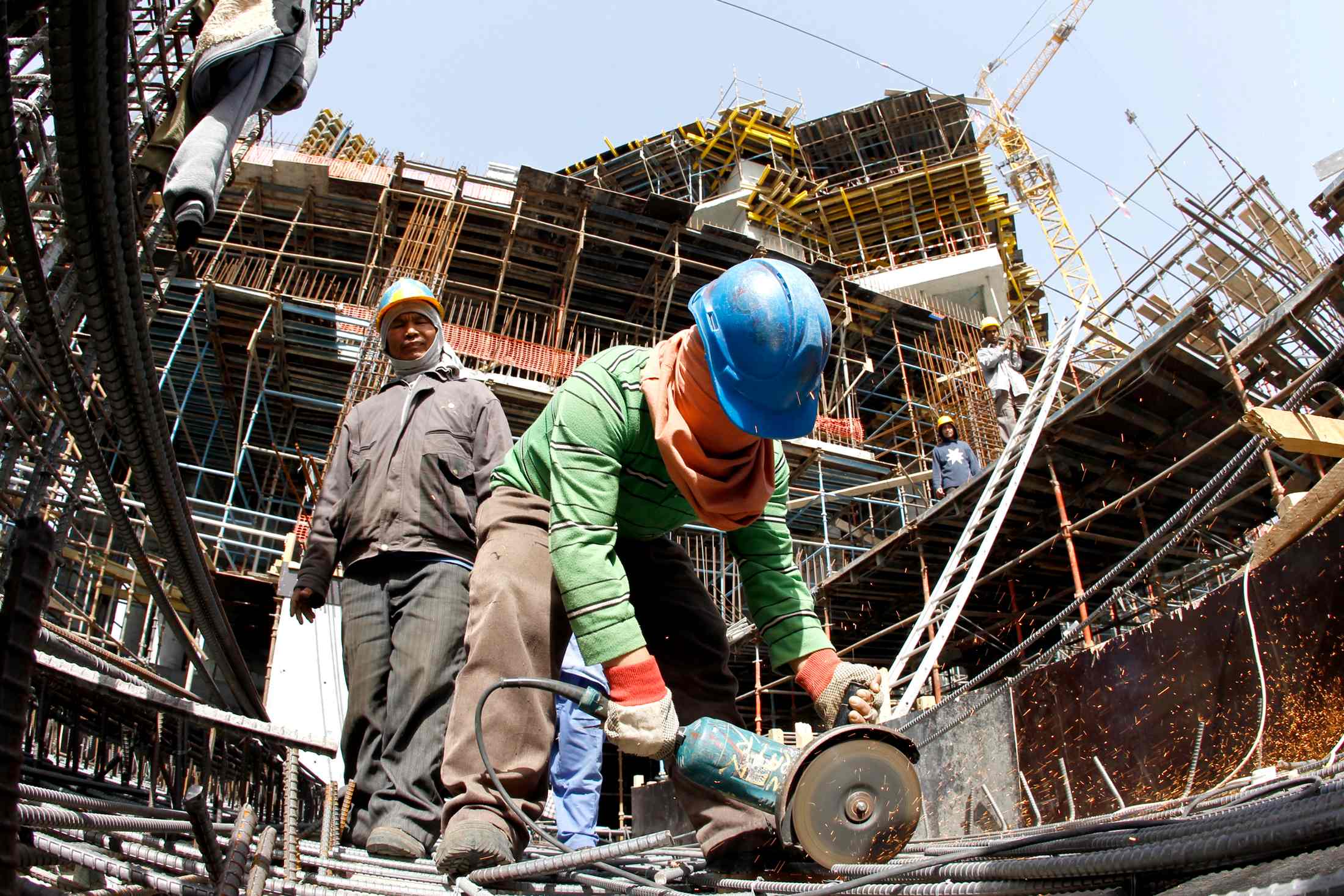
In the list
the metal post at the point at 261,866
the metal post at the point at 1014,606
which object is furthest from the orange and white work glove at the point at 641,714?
the metal post at the point at 1014,606

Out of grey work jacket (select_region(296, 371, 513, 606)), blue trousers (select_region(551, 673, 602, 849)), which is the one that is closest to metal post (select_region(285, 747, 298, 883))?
grey work jacket (select_region(296, 371, 513, 606))

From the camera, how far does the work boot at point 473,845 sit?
2.11 metres

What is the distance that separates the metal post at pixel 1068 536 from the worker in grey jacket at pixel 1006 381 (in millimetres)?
1522

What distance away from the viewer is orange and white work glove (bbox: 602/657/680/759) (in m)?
2.15

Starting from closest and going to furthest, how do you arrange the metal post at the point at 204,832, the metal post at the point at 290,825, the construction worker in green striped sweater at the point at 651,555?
the metal post at the point at 204,832 < the metal post at the point at 290,825 < the construction worker in green striped sweater at the point at 651,555

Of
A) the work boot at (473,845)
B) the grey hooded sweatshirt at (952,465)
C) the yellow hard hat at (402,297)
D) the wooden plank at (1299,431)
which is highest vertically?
the grey hooded sweatshirt at (952,465)

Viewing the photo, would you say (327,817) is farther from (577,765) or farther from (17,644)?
(577,765)

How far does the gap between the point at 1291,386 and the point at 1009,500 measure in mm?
2350

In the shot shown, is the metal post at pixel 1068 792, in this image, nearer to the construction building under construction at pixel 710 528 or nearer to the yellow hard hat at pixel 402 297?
the construction building under construction at pixel 710 528

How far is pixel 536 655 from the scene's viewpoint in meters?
2.59

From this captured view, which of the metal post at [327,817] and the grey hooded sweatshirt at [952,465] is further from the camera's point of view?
the grey hooded sweatshirt at [952,465]

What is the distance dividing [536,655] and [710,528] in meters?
9.52

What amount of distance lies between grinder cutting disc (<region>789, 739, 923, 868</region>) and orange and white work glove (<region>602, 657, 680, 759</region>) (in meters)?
0.35

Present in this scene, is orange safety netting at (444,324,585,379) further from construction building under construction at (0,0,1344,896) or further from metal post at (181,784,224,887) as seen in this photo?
metal post at (181,784,224,887)
